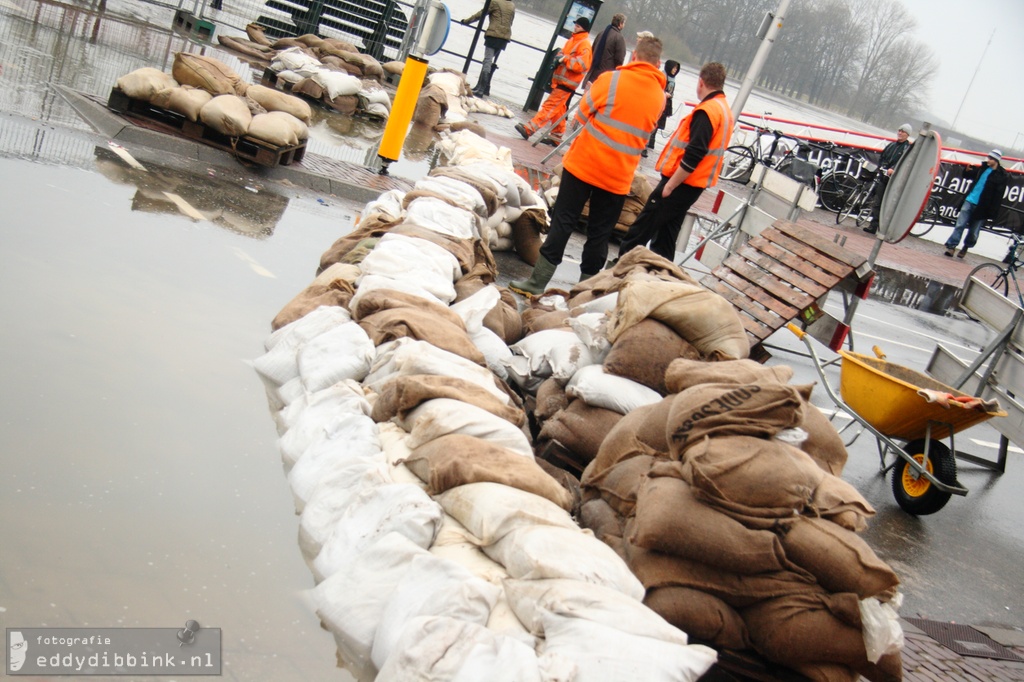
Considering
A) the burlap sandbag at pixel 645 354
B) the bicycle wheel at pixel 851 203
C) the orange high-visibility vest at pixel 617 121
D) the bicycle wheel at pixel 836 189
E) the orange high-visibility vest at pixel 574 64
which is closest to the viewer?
the burlap sandbag at pixel 645 354

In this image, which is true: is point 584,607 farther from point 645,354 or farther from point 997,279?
point 997,279

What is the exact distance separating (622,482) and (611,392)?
2.83 ft

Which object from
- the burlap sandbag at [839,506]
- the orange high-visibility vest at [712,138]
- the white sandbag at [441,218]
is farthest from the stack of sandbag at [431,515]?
the orange high-visibility vest at [712,138]

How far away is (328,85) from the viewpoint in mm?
13453

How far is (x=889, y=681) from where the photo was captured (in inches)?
144

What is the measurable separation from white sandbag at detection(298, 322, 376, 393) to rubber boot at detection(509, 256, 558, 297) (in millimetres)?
3195

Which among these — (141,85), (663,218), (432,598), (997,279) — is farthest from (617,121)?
(997,279)

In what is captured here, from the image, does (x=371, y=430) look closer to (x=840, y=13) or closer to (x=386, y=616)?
(x=386, y=616)

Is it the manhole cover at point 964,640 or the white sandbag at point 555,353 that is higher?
the white sandbag at point 555,353

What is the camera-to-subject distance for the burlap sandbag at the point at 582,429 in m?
4.77

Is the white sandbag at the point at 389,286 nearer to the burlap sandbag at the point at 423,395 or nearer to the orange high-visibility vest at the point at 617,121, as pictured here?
the burlap sandbag at the point at 423,395

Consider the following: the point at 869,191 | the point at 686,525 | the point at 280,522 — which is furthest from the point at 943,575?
the point at 869,191

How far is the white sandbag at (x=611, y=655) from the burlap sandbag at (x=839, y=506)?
3.35 feet

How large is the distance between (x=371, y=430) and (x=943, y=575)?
3767 millimetres
